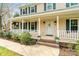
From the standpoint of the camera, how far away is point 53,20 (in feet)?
58.6

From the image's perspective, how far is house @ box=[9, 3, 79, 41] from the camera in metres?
14.0

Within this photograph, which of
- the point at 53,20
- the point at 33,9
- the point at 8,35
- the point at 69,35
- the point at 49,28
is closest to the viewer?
the point at 69,35

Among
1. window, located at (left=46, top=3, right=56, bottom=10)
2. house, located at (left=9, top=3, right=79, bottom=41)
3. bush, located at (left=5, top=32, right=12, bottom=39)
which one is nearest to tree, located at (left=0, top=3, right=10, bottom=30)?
house, located at (left=9, top=3, right=79, bottom=41)

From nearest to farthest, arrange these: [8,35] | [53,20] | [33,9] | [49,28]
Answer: [53,20] < [49,28] < [8,35] < [33,9]

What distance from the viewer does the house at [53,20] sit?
1404cm

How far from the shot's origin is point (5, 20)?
80.4 ft

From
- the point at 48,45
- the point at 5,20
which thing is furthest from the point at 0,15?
the point at 48,45

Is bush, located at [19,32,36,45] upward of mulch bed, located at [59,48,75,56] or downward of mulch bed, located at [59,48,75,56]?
upward

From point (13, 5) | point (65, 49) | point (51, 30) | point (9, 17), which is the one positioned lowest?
point (65, 49)

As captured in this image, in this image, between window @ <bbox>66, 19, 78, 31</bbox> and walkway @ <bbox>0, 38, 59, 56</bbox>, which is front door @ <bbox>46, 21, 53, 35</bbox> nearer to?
window @ <bbox>66, 19, 78, 31</bbox>

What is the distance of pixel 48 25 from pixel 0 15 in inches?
358

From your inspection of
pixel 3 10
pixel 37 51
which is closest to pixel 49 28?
pixel 37 51

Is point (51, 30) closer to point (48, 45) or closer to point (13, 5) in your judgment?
point (48, 45)

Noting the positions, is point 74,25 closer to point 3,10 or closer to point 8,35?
point 8,35
